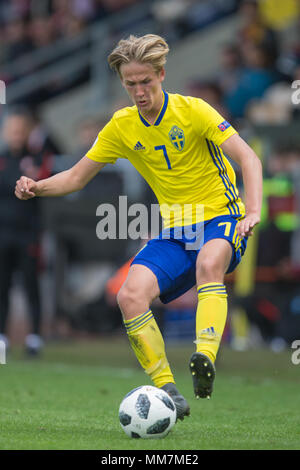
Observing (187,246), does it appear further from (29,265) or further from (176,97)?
(29,265)

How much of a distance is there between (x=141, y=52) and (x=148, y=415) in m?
1.96

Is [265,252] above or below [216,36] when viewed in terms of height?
below

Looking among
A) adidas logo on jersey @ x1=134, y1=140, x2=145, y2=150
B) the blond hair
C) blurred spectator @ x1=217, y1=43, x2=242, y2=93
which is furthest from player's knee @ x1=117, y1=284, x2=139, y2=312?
blurred spectator @ x1=217, y1=43, x2=242, y2=93

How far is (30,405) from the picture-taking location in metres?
6.53

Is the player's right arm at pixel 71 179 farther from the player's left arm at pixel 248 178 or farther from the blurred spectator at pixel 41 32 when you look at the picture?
the blurred spectator at pixel 41 32

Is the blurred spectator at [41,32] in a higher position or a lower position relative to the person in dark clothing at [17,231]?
higher

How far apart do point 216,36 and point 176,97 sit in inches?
440

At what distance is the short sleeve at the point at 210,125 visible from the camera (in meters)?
5.50

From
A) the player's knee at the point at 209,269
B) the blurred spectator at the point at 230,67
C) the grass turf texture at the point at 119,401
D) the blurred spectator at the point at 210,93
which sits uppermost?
the blurred spectator at the point at 230,67

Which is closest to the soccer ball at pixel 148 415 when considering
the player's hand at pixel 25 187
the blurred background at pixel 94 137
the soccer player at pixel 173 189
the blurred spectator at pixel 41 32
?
the soccer player at pixel 173 189

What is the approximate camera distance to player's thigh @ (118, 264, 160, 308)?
542 cm

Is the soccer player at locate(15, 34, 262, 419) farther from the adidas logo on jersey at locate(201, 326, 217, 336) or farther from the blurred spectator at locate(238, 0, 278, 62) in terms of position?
the blurred spectator at locate(238, 0, 278, 62)

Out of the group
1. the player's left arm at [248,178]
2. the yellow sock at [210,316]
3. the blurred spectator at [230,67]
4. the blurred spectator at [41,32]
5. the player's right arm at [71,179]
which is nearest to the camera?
the player's left arm at [248,178]

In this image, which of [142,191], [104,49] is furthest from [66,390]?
[104,49]
